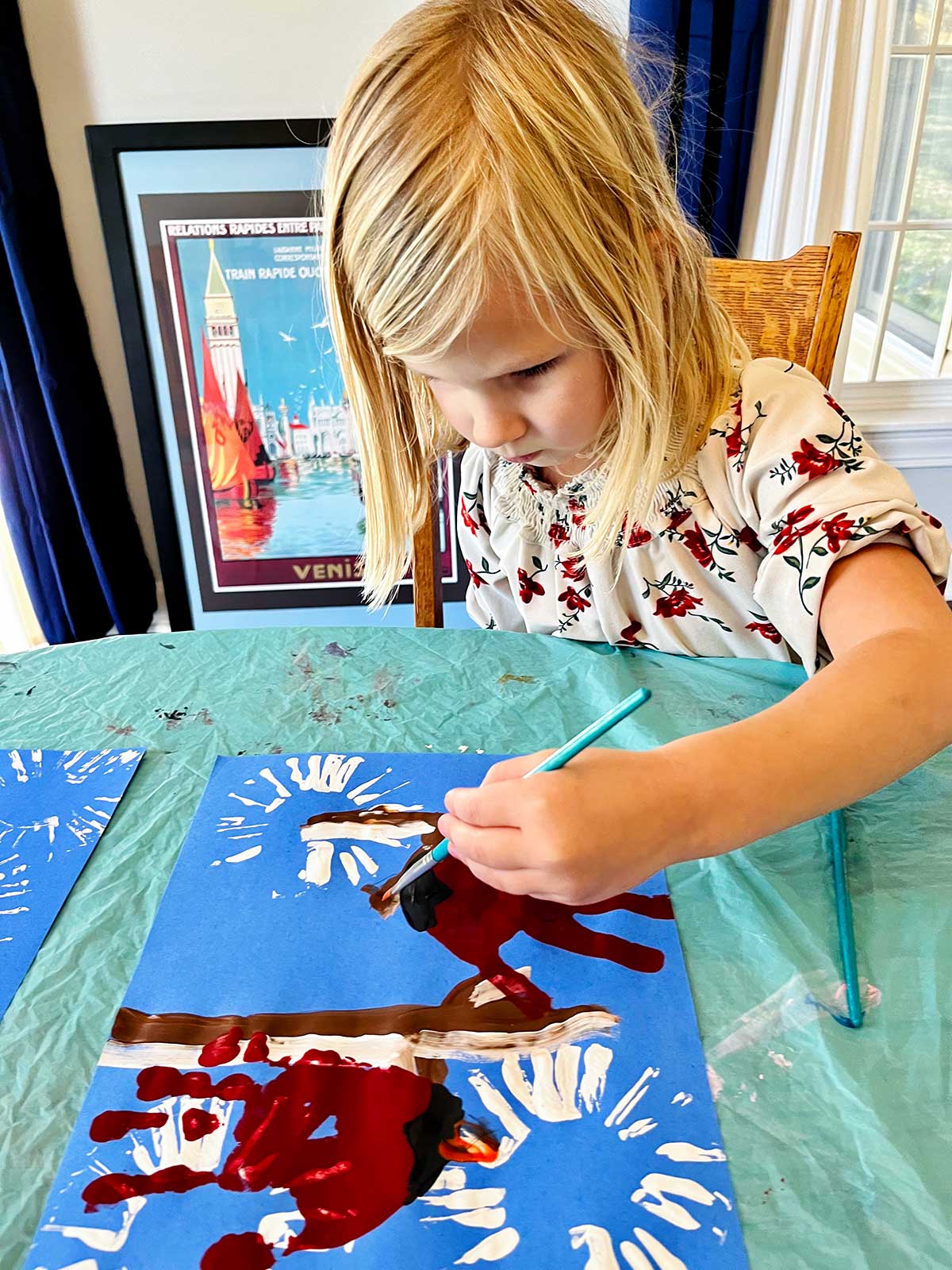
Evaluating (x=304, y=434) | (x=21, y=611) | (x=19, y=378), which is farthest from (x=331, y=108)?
(x=21, y=611)

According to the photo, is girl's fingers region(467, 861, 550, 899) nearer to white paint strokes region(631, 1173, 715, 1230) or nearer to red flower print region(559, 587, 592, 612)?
white paint strokes region(631, 1173, 715, 1230)

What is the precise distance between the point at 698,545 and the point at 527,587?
20 cm

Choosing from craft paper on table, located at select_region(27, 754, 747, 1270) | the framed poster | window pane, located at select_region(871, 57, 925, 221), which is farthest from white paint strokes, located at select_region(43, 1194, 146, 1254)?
window pane, located at select_region(871, 57, 925, 221)

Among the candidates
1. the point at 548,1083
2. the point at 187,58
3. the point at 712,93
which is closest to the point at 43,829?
the point at 548,1083

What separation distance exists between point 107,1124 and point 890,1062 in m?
0.36

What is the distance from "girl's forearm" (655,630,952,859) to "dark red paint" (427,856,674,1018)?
0.07 m

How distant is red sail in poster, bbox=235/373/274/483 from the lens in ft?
5.45

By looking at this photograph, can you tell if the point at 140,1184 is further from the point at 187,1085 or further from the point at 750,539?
the point at 750,539

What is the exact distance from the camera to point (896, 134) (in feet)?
5.48

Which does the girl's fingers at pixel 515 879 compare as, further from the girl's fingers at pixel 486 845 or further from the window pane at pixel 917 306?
the window pane at pixel 917 306

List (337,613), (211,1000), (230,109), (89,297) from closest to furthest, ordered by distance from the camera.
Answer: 1. (211,1000)
2. (230,109)
3. (89,297)
4. (337,613)

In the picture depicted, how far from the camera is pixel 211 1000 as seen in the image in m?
0.45

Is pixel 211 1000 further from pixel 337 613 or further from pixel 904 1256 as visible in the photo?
pixel 337 613

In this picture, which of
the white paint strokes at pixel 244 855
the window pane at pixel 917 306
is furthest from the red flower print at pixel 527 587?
the window pane at pixel 917 306
